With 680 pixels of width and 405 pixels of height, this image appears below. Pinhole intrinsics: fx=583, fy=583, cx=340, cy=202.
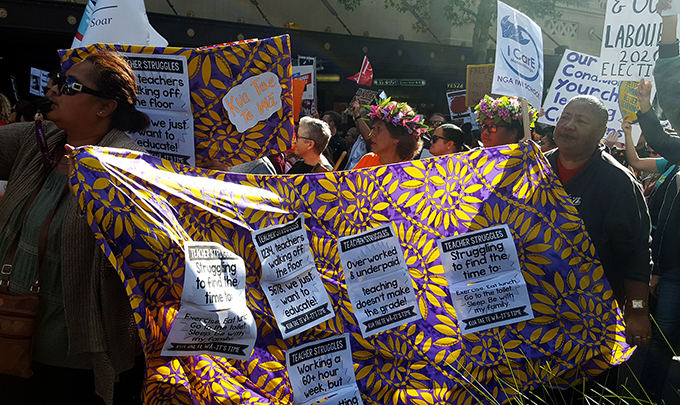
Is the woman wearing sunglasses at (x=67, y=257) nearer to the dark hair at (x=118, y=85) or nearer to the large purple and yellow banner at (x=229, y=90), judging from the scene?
the dark hair at (x=118, y=85)

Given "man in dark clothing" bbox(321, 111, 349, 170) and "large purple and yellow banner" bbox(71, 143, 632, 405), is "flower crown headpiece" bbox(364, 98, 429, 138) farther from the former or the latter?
"man in dark clothing" bbox(321, 111, 349, 170)

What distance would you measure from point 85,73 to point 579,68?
5.85m

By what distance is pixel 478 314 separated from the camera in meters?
2.86

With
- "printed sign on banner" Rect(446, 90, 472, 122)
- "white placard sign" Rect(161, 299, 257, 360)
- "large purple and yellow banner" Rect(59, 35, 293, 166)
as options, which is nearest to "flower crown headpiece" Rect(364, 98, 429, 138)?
"large purple and yellow banner" Rect(59, 35, 293, 166)

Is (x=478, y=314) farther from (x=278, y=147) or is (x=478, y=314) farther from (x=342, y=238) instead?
(x=278, y=147)

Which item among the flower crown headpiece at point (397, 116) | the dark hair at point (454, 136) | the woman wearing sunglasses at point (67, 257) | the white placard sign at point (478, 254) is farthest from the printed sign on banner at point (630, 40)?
the woman wearing sunglasses at point (67, 257)

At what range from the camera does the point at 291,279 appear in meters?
2.71

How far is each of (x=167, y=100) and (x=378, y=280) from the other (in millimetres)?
1518

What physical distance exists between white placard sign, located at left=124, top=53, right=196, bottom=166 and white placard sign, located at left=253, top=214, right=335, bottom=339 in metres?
0.86

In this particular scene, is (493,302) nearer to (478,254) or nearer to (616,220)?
(478,254)

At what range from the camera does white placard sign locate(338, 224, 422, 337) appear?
109 inches

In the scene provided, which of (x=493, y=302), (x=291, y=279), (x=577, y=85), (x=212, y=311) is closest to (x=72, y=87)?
(x=212, y=311)

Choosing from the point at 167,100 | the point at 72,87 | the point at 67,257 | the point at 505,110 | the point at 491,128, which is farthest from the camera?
the point at 491,128

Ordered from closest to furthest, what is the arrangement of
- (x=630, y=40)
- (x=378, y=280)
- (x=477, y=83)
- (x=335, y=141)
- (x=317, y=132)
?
1. (x=378, y=280)
2. (x=317, y=132)
3. (x=630, y=40)
4. (x=335, y=141)
5. (x=477, y=83)
